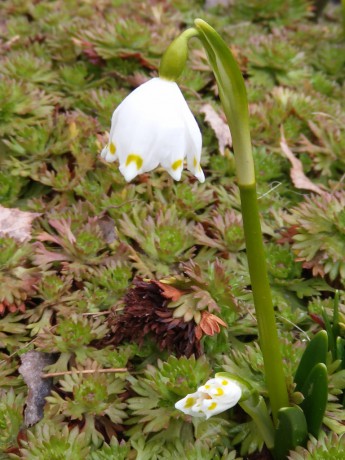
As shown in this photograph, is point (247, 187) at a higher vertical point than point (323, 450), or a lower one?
higher

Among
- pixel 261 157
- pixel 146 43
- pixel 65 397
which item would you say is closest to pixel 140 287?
pixel 65 397

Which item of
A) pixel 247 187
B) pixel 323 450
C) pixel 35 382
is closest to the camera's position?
pixel 247 187

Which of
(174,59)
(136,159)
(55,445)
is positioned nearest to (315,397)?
(55,445)

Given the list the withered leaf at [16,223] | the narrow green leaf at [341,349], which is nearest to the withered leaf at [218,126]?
the withered leaf at [16,223]

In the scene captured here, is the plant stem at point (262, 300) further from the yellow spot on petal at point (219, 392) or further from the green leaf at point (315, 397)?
the yellow spot on petal at point (219, 392)

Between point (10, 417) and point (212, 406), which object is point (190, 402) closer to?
point (212, 406)

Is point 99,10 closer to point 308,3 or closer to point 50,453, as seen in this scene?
point 308,3

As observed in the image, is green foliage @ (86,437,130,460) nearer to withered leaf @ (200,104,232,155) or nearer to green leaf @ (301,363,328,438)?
green leaf @ (301,363,328,438)
